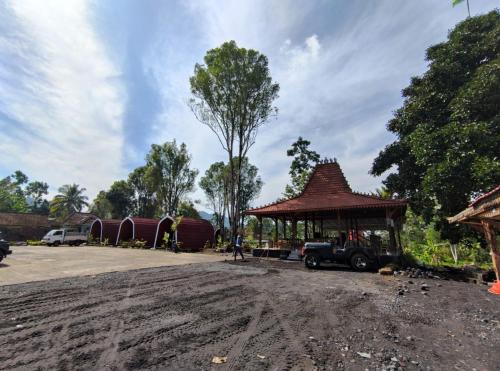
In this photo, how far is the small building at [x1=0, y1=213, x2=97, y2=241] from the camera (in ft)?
123

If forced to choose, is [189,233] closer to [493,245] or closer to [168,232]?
[168,232]

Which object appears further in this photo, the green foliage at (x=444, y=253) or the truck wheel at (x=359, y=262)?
the green foliage at (x=444, y=253)

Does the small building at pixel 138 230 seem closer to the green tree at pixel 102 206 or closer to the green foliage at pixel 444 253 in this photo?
the green foliage at pixel 444 253

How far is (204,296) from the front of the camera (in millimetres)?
6840

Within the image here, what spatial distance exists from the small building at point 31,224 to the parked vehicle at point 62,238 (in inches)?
321

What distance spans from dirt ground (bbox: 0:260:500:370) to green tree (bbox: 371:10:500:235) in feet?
15.0

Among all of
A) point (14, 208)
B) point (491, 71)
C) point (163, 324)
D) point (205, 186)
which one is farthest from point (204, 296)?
point (14, 208)

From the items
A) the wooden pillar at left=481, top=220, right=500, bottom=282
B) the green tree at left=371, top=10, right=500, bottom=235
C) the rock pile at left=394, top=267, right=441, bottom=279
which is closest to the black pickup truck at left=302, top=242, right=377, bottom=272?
the rock pile at left=394, top=267, right=441, bottom=279

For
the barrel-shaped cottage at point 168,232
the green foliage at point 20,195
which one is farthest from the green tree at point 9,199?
the barrel-shaped cottage at point 168,232

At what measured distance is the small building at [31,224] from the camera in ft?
123

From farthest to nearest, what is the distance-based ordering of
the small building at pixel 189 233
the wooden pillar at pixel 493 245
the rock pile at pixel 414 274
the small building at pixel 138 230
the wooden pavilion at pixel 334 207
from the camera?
1. the small building at pixel 138 230
2. the small building at pixel 189 233
3. the wooden pavilion at pixel 334 207
4. the rock pile at pixel 414 274
5. the wooden pillar at pixel 493 245

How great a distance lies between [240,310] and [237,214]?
19525 mm

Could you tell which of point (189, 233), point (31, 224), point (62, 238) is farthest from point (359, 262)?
point (31, 224)

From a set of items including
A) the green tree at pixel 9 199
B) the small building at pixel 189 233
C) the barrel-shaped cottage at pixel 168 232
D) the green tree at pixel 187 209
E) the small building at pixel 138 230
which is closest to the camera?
the small building at pixel 189 233
